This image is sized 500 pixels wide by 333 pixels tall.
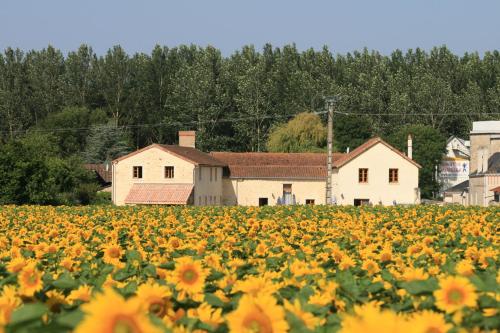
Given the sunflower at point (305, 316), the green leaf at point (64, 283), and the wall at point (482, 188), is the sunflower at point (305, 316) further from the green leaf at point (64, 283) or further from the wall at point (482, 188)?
the wall at point (482, 188)

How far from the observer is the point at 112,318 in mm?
2662

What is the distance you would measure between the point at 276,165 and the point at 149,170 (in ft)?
29.8

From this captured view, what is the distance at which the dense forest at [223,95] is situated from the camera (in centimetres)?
8594

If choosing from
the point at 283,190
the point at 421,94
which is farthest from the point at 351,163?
the point at 421,94

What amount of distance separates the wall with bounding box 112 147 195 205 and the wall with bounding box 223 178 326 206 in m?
5.15

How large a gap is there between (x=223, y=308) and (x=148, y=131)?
8616 centimetres

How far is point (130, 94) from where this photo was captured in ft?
295

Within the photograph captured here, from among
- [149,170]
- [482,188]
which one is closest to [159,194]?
[149,170]

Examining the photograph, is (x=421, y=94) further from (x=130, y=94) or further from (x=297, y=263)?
(x=297, y=263)

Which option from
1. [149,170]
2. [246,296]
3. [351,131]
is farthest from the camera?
[351,131]

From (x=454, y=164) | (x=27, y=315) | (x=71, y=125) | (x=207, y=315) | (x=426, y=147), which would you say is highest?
(x=71, y=125)

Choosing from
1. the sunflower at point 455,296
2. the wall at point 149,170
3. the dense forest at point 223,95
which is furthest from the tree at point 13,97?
the sunflower at point 455,296

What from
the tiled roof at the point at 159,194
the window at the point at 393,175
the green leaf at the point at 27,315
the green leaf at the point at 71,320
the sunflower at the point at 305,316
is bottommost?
the sunflower at the point at 305,316

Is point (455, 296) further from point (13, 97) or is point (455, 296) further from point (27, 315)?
point (13, 97)
